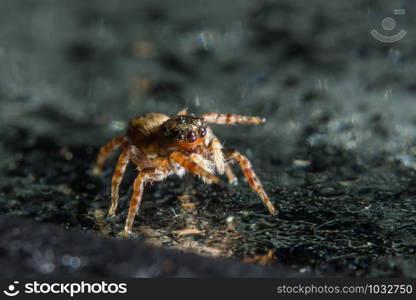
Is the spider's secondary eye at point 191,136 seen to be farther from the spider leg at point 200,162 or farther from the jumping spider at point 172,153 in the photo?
the spider leg at point 200,162

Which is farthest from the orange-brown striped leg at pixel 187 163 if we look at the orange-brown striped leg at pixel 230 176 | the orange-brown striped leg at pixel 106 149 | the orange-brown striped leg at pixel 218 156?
the orange-brown striped leg at pixel 106 149

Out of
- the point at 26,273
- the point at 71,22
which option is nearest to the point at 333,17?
the point at 71,22

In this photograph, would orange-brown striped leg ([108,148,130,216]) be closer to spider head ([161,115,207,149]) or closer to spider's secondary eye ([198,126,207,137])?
spider head ([161,115,207,149])

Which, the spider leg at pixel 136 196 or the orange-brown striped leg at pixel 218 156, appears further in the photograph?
the orange-brown striped leg at pixel 218 156

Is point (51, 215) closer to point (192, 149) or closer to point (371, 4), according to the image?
point (192, 149)

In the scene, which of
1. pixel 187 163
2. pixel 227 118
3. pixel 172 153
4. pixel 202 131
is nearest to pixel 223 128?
pixel 227 118

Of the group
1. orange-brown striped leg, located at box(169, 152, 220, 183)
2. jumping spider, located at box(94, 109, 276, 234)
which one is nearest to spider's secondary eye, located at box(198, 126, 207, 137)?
jumping spider, located at box(94, 109, 276, 234)

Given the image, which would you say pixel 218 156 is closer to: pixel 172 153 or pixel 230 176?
pixel 230 176
